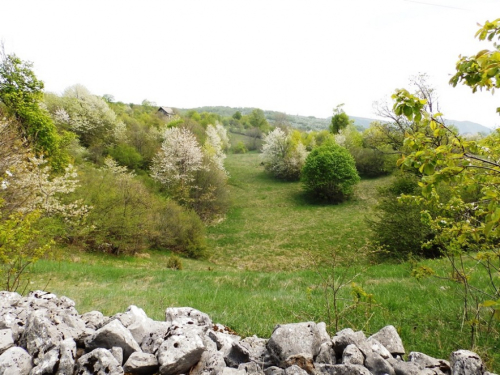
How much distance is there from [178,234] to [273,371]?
17.9 m

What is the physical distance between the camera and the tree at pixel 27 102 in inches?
749

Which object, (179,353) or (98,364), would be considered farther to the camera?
(179,353)

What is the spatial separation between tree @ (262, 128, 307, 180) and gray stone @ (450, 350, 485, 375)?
4085 centimetres

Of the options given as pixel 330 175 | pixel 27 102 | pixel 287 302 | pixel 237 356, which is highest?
pixel 27 102

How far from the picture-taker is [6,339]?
286 cm

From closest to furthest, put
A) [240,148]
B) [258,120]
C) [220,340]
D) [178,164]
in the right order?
[220,340] < [178,164] < [240,148] < [258,120]

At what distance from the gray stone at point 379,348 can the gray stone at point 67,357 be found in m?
2.95

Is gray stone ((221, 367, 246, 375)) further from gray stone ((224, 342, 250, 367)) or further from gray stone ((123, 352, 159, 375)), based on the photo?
gray stone ((123, 352, 159, 375))

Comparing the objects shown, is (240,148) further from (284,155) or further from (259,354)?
(259,354)

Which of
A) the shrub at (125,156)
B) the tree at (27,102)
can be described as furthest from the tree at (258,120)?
the tree at (27,102)

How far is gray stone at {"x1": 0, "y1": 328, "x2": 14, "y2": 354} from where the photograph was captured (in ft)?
9.14

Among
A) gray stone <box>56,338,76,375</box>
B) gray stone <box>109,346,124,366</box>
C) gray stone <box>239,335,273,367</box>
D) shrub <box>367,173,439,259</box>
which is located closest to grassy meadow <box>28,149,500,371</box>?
gray stone <box>239,335,273,367</box>

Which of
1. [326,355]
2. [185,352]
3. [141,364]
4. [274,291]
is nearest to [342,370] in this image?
[326,355]

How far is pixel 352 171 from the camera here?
34375 millimetres
